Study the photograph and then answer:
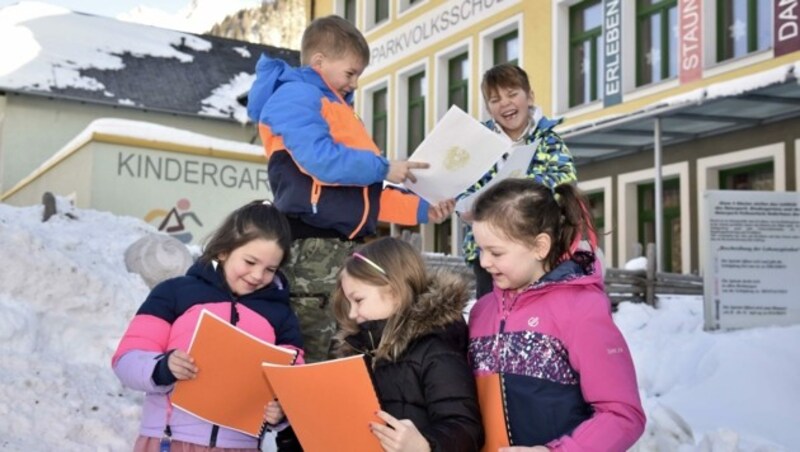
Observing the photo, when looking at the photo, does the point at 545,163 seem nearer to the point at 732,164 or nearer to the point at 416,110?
the point at 732,164

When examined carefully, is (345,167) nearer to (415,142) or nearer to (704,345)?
(704,345)

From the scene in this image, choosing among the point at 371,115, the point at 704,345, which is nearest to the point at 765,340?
the point at 704,345

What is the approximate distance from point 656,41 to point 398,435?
13444mm

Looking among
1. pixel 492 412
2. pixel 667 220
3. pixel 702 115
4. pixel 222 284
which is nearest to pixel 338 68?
pixel 222 284

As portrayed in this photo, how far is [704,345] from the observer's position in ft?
25.5

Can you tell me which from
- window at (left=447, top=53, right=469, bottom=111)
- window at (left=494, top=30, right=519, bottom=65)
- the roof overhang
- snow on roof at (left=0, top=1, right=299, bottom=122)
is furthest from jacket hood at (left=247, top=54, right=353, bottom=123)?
snow on roof at (left=0, top=1, right=299, bottom=122)

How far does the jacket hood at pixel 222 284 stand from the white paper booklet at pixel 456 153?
2.25ft

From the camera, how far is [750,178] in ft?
45.3

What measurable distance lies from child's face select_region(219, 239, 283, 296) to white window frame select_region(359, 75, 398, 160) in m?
17.7

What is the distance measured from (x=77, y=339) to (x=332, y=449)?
156 inches

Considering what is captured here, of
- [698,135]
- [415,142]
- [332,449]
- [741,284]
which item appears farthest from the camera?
[415,142]

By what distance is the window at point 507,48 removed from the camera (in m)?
18.0

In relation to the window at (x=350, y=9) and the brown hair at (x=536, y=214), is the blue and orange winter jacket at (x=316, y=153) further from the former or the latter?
the window at (x=350, y=9)

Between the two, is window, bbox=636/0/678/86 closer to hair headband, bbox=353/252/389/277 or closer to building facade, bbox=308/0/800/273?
building facade, bbox=308/0/800/273
